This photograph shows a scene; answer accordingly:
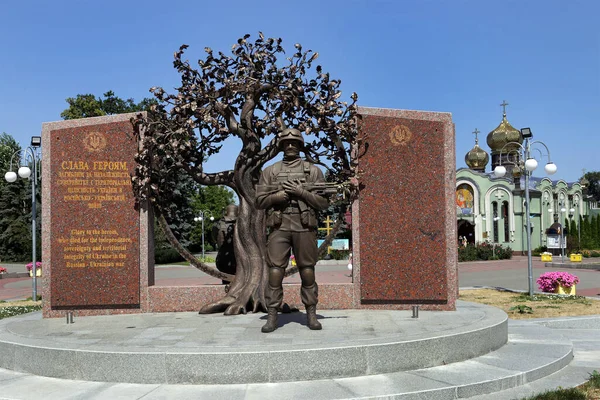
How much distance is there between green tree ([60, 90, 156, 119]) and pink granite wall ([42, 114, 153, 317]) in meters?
33.1

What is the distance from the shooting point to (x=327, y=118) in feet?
30.5

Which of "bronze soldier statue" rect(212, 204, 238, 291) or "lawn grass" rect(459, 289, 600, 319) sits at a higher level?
"bronze soldier statue" rect(212, 204, 238, 291)

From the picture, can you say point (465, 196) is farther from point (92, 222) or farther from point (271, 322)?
point (271, 322)

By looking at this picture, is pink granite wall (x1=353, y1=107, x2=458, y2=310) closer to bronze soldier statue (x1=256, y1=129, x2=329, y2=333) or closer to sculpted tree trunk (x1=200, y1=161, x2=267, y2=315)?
sculpted tree trunk (x1=200, y1=161, x2=267, y2=315)

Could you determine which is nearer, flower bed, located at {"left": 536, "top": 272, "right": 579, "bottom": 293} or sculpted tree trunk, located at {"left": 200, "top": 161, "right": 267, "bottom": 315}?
sculpted tree trunk, located at {"left": 200, "top": 161, "right": 267, "bottom": 315}

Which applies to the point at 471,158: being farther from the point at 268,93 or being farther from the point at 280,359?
the point at 280,359

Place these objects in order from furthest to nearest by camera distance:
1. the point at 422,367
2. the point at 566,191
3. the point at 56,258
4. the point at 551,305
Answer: the point at 566,191 < the point at 551,305 < the point at 56,258 < the point at 422,367

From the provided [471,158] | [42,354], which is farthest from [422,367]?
[471,158]

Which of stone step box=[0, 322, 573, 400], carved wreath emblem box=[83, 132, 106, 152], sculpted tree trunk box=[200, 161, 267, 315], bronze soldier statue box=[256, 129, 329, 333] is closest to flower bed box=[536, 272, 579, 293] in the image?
stone step box=[0, 322, 573, 400]

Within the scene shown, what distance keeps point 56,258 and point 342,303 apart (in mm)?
4853

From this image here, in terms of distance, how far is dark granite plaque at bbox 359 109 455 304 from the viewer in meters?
9.20

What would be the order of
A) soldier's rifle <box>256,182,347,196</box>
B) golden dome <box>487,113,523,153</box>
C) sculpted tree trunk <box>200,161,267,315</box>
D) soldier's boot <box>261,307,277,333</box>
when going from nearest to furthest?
1. soldier's boot <box>261,307,277,333</box>
2. soldier's rifle <box>256,182,347,196</box>
3. sculpted tree trunk <box>200,161,267,315</box>
4. golden dome <box>487,113,523,153</box>

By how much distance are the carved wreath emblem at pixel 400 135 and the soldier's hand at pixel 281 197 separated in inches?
116

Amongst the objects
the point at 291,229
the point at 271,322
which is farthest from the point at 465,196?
the point at 271,322
